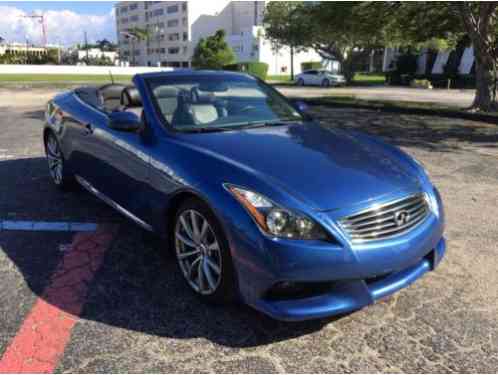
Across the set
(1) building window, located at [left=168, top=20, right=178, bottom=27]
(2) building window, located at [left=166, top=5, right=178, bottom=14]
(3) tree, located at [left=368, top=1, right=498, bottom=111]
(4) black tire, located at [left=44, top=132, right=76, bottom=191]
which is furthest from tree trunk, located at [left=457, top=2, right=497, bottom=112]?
(1) building window, located at [left=168, top=20, right=178, bottom=27]

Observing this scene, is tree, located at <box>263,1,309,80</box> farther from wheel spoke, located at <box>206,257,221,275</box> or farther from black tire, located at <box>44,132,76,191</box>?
wheel spoke, located at <box>206,257,221,275</box>

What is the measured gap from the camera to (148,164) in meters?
3.33

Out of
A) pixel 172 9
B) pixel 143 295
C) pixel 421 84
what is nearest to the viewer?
pixel 143 295

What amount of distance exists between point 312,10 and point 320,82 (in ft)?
66.8

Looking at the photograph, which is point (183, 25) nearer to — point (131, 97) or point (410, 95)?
point (410, 95)

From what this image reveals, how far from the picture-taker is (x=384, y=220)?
8.46ft

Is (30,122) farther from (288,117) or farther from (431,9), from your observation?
(431,9)

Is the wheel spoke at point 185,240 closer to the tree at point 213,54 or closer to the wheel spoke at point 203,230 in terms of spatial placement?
the wheel spoke at point 203,230

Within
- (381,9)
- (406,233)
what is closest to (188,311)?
(406,233)

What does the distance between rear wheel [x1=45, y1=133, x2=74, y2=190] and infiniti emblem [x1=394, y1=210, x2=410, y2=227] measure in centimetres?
386

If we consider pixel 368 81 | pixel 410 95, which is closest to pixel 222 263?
pixel 410 95

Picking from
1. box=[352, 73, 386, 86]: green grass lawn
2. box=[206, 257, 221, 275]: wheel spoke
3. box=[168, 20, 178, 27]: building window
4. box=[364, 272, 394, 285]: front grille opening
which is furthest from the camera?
box=[168, 20, 178, 27]: building window

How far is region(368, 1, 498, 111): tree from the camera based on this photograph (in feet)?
42.3

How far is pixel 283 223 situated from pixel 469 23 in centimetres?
1329
